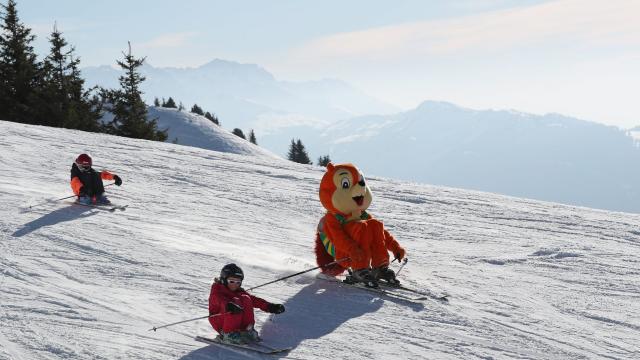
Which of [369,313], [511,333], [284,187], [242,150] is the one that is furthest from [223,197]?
[242,150]

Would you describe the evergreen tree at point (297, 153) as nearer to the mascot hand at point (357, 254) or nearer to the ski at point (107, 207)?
the ski at point (107, 207)

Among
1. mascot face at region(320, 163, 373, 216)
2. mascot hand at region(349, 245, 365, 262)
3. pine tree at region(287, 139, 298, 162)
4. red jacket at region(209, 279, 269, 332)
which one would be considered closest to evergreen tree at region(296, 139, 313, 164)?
pine tree at region(287, 139, 298, 162)

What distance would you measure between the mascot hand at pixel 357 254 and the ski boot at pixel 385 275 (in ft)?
0.75

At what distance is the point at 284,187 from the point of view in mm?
13766

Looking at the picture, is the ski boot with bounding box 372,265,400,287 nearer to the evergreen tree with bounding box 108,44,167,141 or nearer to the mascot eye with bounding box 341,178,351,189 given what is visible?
the mascot eye with bounding box 341,178,351,189

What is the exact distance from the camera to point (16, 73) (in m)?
31.0

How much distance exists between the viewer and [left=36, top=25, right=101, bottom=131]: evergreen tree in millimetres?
30234

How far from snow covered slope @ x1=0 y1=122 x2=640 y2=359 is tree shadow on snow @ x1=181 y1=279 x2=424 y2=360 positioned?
2 centimetres

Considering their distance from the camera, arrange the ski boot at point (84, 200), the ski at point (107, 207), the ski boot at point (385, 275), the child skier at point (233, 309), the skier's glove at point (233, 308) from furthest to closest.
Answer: the ski boot at point (84, 200)
the ski at point (107, 207)
the ski boot at point (385, 275)
the child skier at point (233, 309)
the skier's glove at point (233, 308)

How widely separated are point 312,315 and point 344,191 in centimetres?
161

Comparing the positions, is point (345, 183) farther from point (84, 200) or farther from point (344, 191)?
point (84, 200)

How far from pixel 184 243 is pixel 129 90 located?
28.9 m

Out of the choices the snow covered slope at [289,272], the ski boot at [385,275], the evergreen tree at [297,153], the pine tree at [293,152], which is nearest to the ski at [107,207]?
the snow covered slope at [289,272]

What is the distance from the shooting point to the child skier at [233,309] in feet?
17.4
